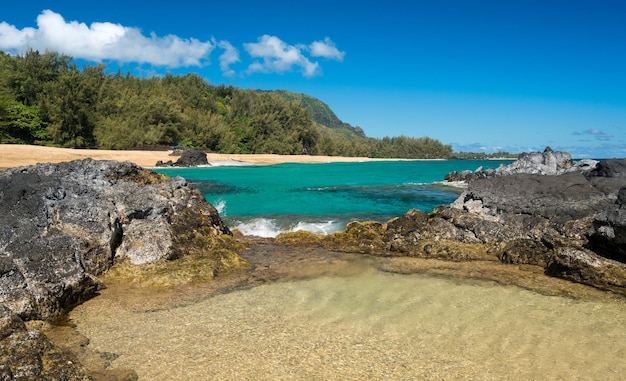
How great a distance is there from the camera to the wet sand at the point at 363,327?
4.62 meters

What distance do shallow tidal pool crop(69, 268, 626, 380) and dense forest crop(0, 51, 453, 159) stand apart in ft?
190

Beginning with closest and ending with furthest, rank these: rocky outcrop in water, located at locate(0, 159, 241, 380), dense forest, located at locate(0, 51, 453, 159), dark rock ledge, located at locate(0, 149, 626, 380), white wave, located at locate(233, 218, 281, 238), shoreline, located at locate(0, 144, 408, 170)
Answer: rocky outcrop in water, located at locate(0, 159, 241, 380) → dark rock ledge, located at locate(0, 149, 626, 380) → white wave, located at locate(233, 218, 281, 238) → shoreline, located at locate(0, 144, 408, 170) → dense forest, located at locate(0, 51, 453, 159)

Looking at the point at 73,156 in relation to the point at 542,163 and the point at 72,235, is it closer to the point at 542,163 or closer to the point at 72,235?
the point at 72,235

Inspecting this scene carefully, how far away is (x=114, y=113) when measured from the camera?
63.0 meters

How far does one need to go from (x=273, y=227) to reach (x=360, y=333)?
Answer: 877 cm

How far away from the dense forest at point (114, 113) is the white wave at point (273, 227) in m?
51.4

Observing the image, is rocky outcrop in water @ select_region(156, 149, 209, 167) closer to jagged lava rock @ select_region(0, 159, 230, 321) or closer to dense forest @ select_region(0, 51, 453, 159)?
dense forest @ select_region(0, 51, 453, 159)

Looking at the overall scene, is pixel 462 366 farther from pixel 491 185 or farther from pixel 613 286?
pixel 491 185

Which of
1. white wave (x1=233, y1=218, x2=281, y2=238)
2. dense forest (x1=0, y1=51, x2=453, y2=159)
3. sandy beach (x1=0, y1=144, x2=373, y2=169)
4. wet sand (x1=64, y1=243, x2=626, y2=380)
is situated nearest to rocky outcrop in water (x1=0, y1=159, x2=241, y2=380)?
wet sand (x1=64, y1=243, x2=626, y2=380)

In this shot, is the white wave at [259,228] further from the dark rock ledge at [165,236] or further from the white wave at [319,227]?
→ the dark rock ledge at [165,236]

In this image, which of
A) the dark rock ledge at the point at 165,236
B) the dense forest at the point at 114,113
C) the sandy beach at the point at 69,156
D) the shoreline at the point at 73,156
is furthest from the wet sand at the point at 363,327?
the dense forest at the point at 114,113

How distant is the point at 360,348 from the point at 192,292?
11.2 feet

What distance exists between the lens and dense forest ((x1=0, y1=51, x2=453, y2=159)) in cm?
5469

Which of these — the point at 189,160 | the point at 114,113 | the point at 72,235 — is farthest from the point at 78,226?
the point at 114,113
